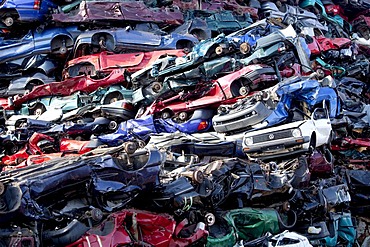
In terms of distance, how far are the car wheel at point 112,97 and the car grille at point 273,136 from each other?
4.15 metres

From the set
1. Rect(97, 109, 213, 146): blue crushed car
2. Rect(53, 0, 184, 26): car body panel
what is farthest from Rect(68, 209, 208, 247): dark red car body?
Rect(53, 0, 184, 26): car body panel

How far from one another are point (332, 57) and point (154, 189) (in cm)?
1086

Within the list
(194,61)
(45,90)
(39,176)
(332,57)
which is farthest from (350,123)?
(39,176)

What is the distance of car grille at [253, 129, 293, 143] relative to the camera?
37.5ft

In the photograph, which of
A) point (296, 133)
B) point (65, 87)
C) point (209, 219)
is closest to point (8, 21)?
point (65, 87)

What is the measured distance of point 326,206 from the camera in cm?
1120

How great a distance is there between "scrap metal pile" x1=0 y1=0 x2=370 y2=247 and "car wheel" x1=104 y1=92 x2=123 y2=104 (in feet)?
0.17

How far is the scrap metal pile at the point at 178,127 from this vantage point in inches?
311

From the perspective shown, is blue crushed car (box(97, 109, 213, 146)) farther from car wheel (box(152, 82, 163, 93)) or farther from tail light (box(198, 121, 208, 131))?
car wheel (box(152, 82, 163, 93))

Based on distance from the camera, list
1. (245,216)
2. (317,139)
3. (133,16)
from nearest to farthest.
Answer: (245,216) → (317,139) → (133,16)

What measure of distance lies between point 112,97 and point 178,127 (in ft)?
7.25

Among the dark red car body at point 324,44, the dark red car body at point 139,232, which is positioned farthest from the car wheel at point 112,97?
the dark red car body at point 139,232

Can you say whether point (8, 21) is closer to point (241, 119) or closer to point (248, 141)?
point (241, 119)

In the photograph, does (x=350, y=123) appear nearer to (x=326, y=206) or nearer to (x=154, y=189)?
(x=326, y=206)
